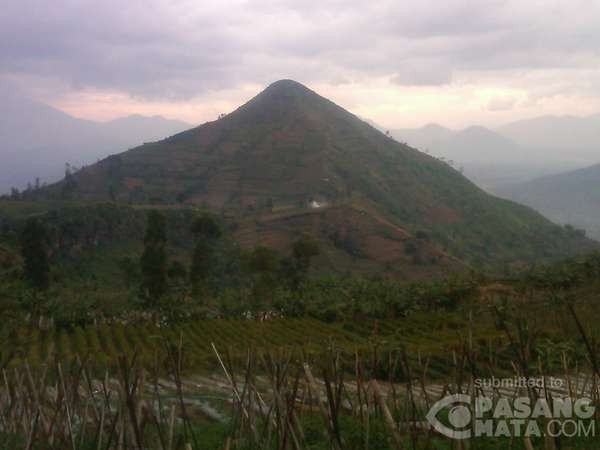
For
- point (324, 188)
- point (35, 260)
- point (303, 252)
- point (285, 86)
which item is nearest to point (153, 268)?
point (35, 260)

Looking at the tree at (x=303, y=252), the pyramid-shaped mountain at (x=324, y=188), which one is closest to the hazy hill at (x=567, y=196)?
the pyramid-shaped mountain at (x=324, y=188)

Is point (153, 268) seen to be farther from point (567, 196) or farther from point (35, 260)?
point (567, 196)

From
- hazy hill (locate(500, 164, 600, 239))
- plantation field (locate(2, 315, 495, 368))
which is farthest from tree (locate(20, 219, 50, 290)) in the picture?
hazy hill (locate(500, 164, 600, 239))

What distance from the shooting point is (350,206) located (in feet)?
178

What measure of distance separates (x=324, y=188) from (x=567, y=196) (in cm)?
6974

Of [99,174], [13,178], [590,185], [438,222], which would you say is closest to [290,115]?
[99,174]

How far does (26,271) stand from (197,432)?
24.4 m

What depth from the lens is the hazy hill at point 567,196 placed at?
10468 cm

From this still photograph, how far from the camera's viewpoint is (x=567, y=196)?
11600cm

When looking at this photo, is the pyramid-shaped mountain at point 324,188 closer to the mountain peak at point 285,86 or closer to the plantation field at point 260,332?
the mountain peak at point 285,86

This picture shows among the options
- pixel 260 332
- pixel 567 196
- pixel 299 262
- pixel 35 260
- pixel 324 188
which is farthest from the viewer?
pixel 567 196

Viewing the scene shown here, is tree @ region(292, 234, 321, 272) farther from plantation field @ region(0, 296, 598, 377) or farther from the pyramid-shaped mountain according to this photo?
the pyramid-shaped mountain

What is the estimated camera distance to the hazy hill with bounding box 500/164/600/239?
104681 mm

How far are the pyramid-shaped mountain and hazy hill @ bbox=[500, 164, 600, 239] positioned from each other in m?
34.2
